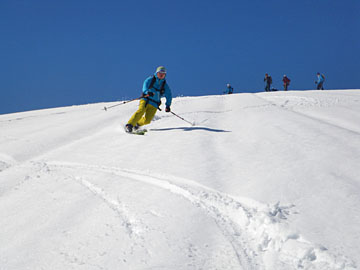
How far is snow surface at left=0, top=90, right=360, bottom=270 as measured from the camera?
79.3 inches

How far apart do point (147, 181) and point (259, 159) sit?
157cm

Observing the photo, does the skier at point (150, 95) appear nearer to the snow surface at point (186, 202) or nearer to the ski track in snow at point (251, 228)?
the snow surface at point (186, 202)

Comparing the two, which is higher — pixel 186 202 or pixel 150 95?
pixel 150 95

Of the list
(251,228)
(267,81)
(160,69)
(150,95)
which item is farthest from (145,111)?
(267,81)

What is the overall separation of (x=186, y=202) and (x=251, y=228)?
704 mm

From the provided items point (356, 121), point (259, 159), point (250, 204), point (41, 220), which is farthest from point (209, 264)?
point (356, 121)

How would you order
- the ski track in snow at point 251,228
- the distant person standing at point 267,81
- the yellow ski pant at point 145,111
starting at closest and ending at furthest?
the ski track in snow at point 251,228
the yellow ski pant at point 145,111
the distant person standing at point 267,81

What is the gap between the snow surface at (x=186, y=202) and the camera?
201 cm

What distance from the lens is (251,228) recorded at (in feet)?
7.77

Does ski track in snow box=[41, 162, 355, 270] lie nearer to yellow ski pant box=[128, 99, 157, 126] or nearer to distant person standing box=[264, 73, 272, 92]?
yellow ski pant box=[128, 99, 157, 126]

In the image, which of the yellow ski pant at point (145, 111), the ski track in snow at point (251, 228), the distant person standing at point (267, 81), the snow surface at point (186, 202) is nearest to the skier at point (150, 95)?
the yellow ski pant at point (145, 111)

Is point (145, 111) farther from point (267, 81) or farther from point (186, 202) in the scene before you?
point (267, 81)

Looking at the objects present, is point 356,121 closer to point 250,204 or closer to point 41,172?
point 250,204

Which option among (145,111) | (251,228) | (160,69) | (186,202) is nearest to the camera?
(251,228)
